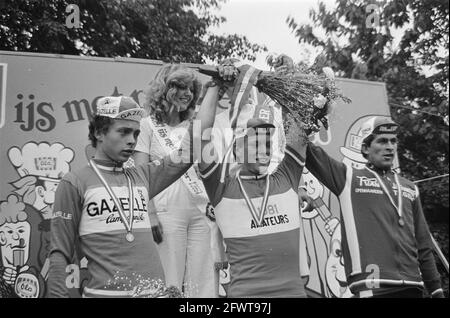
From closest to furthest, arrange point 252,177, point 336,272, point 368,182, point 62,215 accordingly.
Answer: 1. point 62,215
2. point 252,177
3. point 368,182
4. point 336,272

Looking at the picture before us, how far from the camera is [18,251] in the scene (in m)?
3.57

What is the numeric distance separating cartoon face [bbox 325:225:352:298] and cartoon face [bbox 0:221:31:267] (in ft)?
6.60

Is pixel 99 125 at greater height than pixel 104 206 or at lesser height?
greater

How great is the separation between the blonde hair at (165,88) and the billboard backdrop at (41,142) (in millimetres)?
351

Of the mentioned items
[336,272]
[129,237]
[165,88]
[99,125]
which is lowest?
[336,272]

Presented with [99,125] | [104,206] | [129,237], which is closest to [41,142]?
[99,125]

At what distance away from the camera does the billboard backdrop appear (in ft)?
11.7

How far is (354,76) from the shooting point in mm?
6969

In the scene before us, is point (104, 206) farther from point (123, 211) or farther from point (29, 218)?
point (29, 218)

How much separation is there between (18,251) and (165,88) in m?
1.28

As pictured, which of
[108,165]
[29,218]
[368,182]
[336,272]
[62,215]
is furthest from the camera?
[336,272]

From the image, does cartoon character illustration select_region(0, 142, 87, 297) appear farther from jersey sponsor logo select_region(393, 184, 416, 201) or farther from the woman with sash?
jersey sponsor logo select_region(393, 184, 416, 201)

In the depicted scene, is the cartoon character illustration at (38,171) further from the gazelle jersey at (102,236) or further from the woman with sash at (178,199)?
the gazelle jersey at (102,236)

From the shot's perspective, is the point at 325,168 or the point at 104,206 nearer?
the point at 104,206
